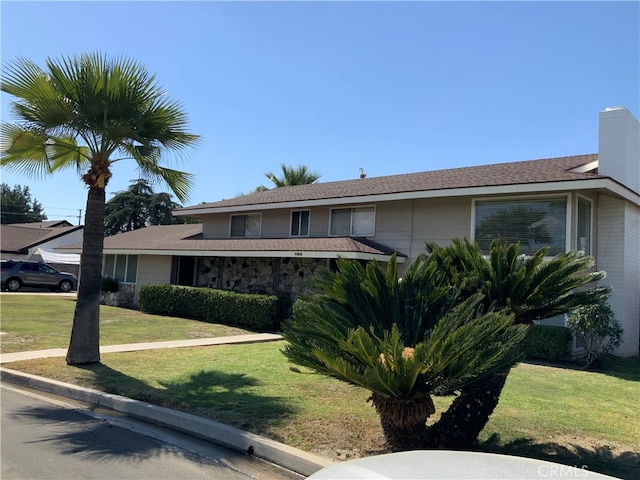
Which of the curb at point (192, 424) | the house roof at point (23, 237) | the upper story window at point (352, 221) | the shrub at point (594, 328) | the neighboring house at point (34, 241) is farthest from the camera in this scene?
the house roof at point (23, 237)

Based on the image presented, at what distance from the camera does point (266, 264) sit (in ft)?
66.5

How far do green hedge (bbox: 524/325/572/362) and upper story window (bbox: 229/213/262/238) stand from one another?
487 inches

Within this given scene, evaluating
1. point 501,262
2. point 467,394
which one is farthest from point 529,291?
point 467,394

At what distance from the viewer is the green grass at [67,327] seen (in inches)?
498

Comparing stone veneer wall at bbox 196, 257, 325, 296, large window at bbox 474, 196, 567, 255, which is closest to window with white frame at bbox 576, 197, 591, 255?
large window at bbox 474, 196, 567, 255

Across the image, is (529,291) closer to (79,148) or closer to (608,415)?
(608,415)

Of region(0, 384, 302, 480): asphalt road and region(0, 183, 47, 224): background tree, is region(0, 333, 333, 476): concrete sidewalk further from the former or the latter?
region(0, 183, 47, 224): background tree

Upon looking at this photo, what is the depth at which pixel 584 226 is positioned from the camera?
13.8 metres

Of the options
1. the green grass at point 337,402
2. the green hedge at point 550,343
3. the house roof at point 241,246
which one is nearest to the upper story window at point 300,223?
the house roof at point 241,246

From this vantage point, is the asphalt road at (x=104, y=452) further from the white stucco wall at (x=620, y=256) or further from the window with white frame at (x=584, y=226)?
the white stucco wall at (x=620, y=256)

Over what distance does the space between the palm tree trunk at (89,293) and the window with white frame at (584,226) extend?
11.6 meters

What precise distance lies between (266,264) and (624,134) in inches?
505

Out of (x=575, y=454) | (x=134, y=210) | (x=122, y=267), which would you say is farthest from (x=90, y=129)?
(x=134, y=210)

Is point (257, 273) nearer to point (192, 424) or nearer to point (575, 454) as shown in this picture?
point (192, 424)
